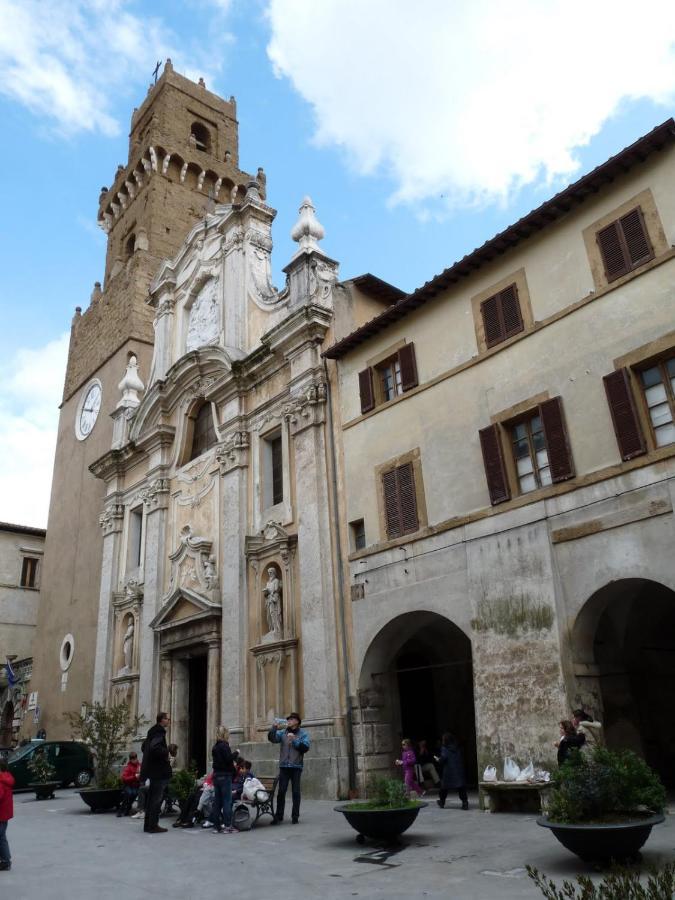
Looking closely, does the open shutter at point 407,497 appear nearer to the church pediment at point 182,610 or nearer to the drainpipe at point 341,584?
the drainpipe at point 341,584

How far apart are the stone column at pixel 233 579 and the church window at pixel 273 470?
675mm

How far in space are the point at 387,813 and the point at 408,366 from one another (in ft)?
30.3

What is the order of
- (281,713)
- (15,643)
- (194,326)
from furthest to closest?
1. (15,643)
2. (194,326)
3. (281,713)

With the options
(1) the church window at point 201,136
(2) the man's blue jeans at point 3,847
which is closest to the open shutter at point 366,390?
(2) the man's blue jeans at point 3,847

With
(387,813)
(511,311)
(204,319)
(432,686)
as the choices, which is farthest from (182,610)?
(387,813)

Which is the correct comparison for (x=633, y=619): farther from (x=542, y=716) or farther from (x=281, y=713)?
(x=281, y=713)

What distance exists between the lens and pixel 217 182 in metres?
37.3

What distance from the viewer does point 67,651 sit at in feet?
90.3

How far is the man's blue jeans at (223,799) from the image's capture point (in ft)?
36.9

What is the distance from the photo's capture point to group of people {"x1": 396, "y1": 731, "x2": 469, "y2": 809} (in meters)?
12.3

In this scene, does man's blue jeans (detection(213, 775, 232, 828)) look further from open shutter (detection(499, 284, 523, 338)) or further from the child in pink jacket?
open shutter (detection(499, 284, 523, 338))

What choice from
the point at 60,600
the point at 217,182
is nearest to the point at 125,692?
the point at 60,600

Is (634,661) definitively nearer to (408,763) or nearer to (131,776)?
(408,763)

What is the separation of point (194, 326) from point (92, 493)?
856cm
